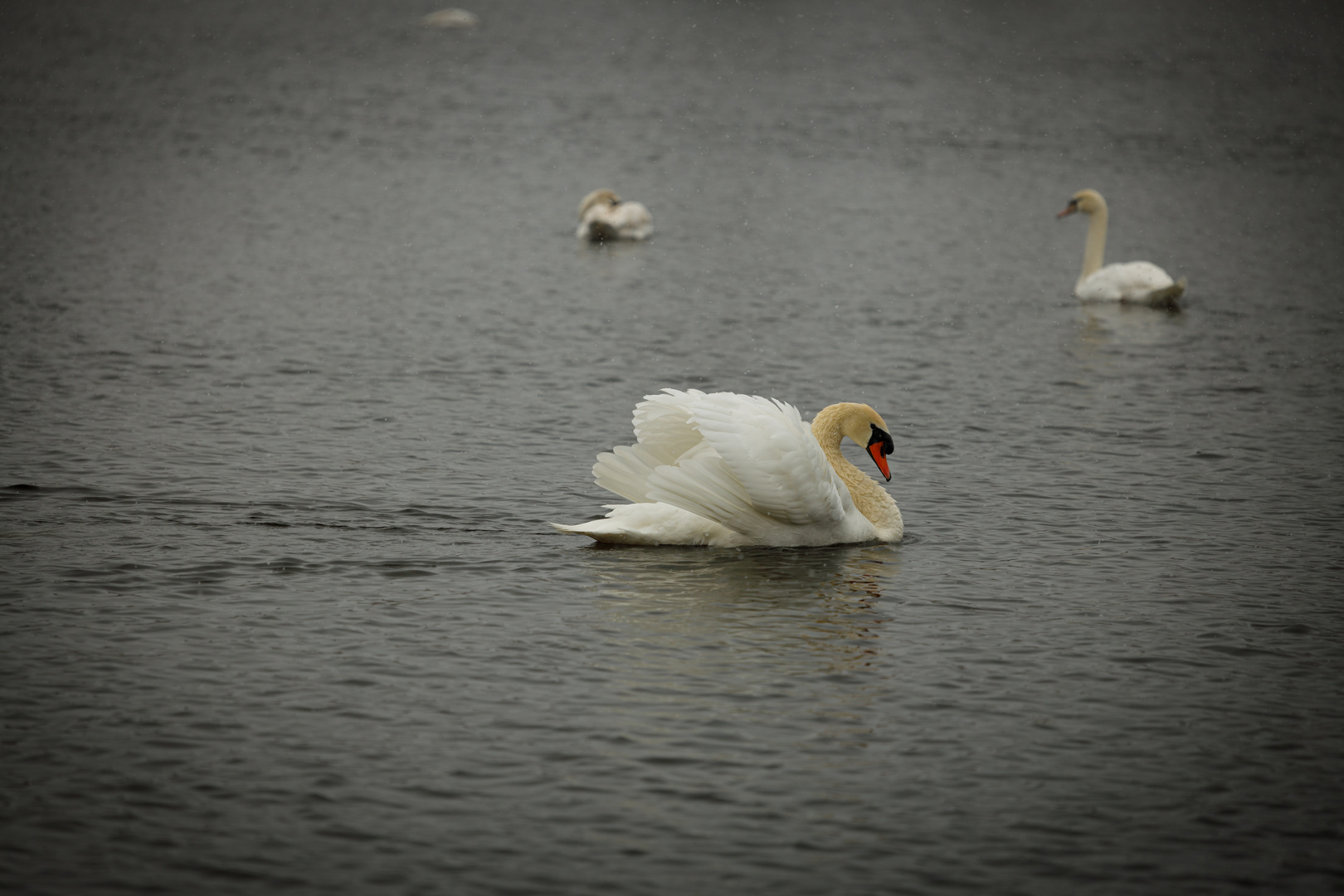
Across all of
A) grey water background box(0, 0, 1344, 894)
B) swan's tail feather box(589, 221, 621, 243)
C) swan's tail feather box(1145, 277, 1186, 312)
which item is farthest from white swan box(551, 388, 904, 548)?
swan's tail feather box(589, 221, 621, 243)

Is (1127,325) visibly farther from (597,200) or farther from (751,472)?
(751,472)

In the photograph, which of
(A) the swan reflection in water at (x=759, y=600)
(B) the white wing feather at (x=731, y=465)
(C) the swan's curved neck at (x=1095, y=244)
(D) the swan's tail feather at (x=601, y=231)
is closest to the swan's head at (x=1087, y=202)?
(C) the swan's curved neck at (x=1095, y=244)

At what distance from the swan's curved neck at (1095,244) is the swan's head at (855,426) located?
576 inches

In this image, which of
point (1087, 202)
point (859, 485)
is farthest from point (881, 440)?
point (1087, 202)

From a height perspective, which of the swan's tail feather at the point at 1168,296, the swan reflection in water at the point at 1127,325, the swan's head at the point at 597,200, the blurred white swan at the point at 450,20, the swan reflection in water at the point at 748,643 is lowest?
the swan reflection in water at the point at 748,643

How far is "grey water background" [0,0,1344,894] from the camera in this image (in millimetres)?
8367

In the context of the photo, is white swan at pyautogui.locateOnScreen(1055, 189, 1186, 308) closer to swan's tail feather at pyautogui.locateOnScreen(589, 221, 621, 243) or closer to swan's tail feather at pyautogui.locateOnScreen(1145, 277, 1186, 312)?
swan's tail feather at pyautogui.locateOnScreen(1145, 277, 1186, 312)

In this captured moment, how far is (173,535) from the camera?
13.2 m

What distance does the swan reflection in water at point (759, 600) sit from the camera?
11.0 metres

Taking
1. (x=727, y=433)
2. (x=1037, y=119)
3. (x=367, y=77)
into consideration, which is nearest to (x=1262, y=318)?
(x=727, y=433)

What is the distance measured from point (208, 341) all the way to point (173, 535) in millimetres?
9003

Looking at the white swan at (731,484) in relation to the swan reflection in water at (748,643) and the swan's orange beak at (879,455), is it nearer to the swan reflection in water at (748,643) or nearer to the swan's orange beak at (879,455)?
the swan reflection in water at (748,643)

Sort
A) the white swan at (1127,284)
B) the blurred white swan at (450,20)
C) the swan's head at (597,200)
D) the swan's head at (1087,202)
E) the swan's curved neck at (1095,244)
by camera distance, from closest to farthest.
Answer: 1. the white swan at (1127,284)
2. the swan's curved neck at (1095,244)
3. the swan's head at (1087,202)
4. the swan's head at (597,200)
5. the blurred white swan at (450,20)

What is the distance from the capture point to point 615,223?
32906 mm
